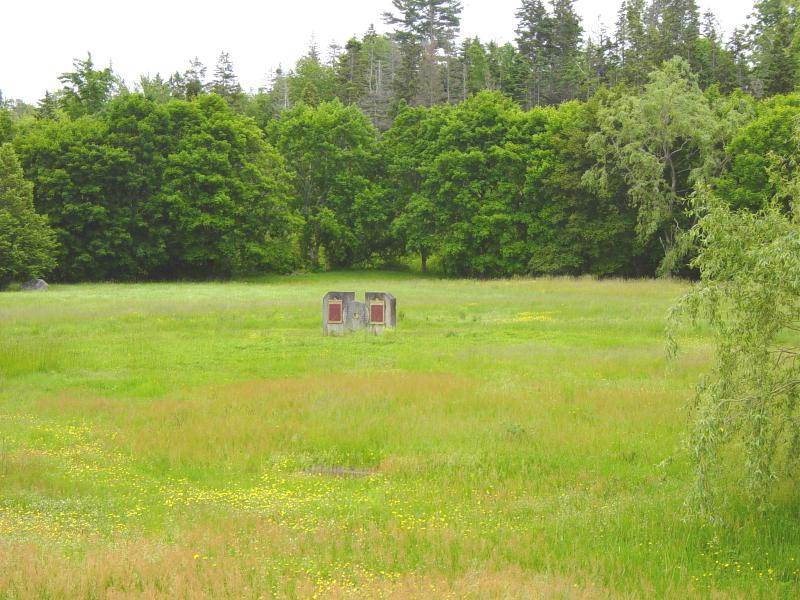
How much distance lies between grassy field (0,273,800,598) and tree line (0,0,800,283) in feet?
112

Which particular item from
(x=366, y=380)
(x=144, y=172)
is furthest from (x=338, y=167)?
(x=366, y=380)

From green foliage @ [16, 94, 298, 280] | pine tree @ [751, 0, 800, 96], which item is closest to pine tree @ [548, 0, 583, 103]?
pine tree @ [751, 0, 800, 96]

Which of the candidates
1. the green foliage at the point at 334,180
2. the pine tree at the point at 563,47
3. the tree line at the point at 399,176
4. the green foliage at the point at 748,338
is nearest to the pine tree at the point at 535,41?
the pine tree at the point at 563,47

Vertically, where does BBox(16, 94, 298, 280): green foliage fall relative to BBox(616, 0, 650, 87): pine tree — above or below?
below

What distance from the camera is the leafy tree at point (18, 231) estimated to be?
52.1m

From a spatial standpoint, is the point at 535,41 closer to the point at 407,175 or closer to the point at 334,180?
the point at 407,175

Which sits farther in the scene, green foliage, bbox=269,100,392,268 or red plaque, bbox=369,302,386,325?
green foliage, bbox=269,100,392,268

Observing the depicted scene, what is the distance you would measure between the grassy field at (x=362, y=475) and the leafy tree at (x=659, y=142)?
33.3 meters

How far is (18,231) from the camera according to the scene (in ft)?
173

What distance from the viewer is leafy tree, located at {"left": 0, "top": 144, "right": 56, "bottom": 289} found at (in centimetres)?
5209

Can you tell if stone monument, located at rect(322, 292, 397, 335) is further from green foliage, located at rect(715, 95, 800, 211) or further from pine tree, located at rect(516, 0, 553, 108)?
pine tree, located at rect(516, 0, 553, 108)

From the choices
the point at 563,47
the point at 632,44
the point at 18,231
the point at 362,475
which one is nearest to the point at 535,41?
the point at 563,47

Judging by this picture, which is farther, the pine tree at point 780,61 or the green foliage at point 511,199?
the pine tree at point 780,61

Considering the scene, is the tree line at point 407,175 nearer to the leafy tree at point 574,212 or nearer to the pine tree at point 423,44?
the leafy tree at point 574,212
